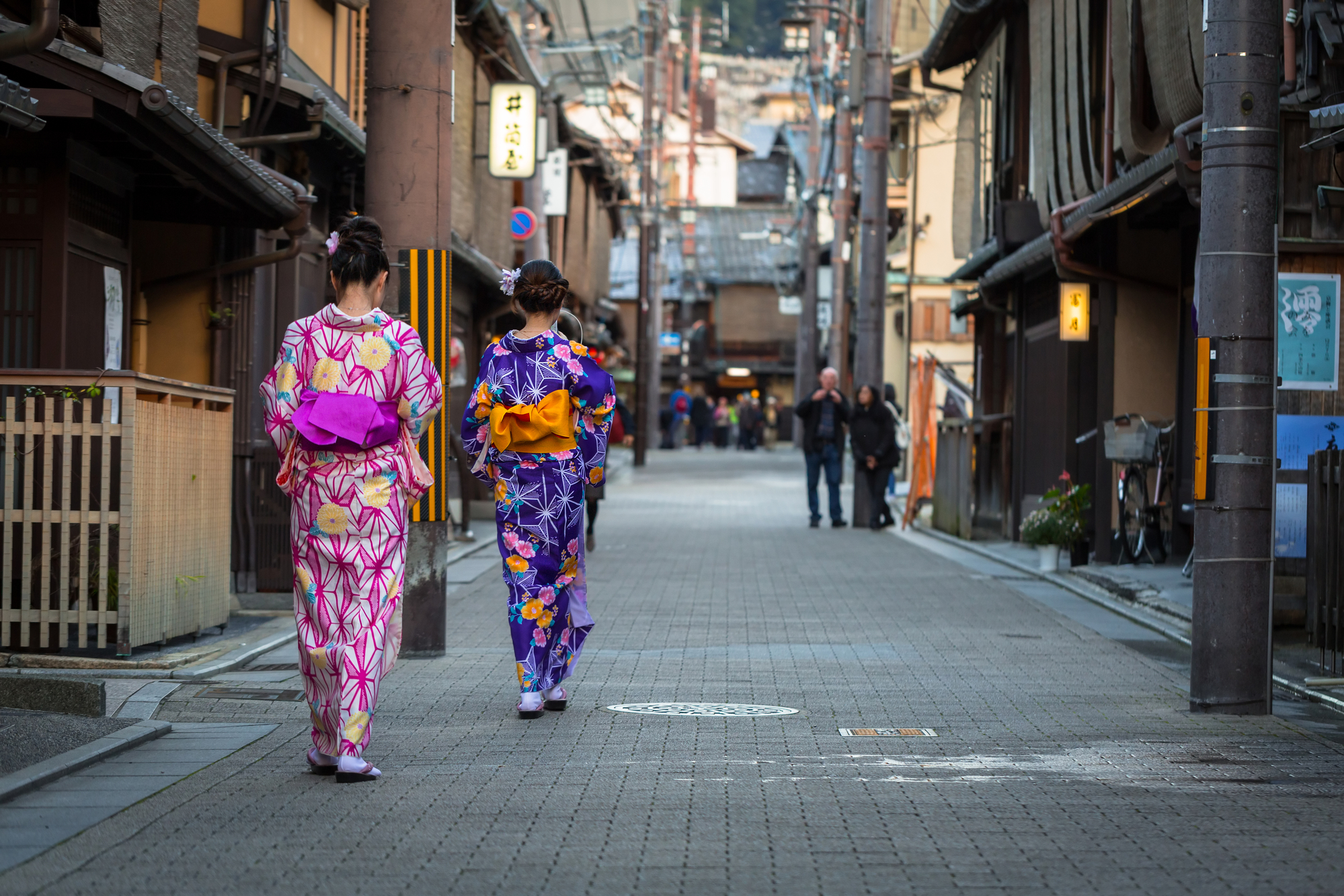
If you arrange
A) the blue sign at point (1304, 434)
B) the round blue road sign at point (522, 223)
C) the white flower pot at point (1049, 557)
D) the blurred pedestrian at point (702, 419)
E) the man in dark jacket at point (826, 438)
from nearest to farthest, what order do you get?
the blue sign at point (1304, 434)
the white flower pot at point (1049, 557)
the man in dark jacket at point (826, 438)
the round blue road sign at point (522, 223)
the blurred pedestrian at point (702, 419)

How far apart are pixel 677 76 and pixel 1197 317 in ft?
225

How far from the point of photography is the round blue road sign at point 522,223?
24484mm

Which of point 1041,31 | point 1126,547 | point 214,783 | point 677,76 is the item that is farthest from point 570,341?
point 677,76

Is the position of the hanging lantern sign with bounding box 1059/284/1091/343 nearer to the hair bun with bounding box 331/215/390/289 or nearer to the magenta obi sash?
the hair bun with bounding box 331/215/390/289

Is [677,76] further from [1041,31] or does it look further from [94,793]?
[94,793]

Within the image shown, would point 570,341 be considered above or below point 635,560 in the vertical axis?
above

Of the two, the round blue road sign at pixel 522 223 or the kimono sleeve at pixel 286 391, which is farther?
the round blue road sign at pixel 522 223

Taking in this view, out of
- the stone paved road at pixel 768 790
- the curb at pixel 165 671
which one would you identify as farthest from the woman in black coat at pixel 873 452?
the curb at pixel 165 671

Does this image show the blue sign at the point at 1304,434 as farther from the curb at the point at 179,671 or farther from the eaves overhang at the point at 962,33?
the eaves overhang at the point at 962,33

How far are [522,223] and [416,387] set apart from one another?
18.6 m

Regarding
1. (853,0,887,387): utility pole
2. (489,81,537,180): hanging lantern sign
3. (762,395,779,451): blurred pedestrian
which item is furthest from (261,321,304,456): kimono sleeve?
(762,395,779,451): blurred pedestrian

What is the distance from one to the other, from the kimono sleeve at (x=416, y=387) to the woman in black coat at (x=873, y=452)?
15.4m

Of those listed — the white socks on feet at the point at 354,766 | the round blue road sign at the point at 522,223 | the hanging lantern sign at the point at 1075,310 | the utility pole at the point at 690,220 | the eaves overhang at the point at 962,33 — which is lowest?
the white socks on feet at the point at 354,766

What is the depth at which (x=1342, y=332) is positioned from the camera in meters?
10.4
